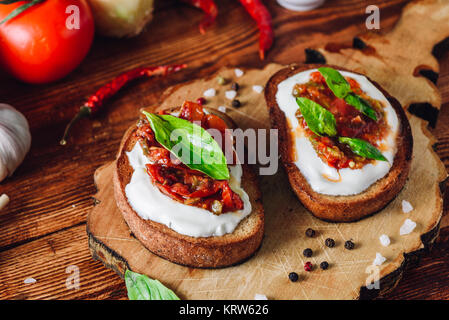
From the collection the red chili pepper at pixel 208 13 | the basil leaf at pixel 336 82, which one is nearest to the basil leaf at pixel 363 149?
the basil leaf at pixel 336 82

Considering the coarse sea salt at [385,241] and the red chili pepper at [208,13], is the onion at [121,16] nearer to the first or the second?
the red chili pepper at [208,13]

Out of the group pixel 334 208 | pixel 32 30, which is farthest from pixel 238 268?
pixel 32 30

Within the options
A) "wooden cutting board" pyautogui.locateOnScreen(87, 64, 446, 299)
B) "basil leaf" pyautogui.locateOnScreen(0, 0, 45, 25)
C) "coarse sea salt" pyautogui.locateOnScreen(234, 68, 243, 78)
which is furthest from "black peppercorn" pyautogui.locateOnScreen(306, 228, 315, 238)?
"basil leaf" pyautogui.locateOnScreen(0, 0, 45, 25)

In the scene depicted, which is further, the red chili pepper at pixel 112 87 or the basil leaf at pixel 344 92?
the red chili pepper at pixel 112 87

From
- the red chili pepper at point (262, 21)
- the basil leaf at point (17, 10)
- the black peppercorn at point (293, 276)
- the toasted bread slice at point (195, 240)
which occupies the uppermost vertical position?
the basil leaf at point (17, 10)

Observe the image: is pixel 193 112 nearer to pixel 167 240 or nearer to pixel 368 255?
pixel 167 240

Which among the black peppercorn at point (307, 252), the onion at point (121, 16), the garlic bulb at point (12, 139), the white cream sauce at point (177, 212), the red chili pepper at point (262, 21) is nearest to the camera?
the white cream sauce at point (177, 212)

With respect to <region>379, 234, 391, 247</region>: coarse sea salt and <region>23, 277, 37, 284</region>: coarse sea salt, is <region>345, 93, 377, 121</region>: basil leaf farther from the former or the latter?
<region>23, 277, 37, 284</region>: coarse sea salt
